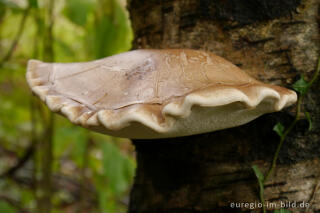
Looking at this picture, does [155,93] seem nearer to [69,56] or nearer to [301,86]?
[301,86]

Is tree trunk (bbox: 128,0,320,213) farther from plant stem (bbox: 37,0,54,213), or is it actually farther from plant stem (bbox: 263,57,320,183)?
plant stem (bbox: 37,0,54,213)

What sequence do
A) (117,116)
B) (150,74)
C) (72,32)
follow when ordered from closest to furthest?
1. (117,116)
2. (150,74)
3. (72,32)

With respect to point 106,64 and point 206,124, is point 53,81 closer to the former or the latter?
point 106,64

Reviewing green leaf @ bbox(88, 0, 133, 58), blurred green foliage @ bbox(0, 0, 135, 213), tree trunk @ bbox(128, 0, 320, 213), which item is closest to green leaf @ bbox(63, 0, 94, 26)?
blurred green foliage @ bbox(0, 0, 135, 213)


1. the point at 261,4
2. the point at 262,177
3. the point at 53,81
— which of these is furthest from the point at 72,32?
the point at 262,177

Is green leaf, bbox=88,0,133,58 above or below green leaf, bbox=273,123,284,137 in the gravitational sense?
above

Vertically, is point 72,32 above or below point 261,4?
below

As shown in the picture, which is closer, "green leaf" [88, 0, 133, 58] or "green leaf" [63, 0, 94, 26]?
"green leaf" [63, 0, 94, 26]
